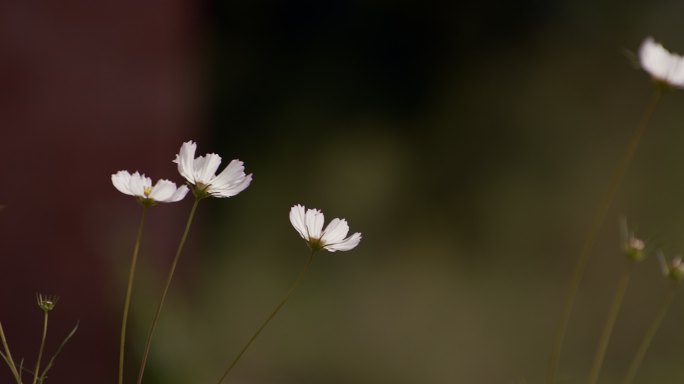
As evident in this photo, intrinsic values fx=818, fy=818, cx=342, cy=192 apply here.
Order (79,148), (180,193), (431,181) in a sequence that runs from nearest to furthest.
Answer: (180,193), (79,148), (431,181)

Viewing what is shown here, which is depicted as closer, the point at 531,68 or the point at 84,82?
the point at 84,82

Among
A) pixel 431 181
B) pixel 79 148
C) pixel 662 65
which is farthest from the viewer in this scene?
pixel 431 181

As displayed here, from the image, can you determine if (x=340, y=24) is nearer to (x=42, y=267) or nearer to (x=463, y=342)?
(x=463, y=342)

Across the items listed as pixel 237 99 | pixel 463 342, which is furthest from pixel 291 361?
pixel 237 99

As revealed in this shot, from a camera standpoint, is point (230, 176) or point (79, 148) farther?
point (79, 148)

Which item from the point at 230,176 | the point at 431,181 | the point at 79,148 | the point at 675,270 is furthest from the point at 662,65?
the point at 431,181

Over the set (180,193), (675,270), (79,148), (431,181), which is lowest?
(180,193)

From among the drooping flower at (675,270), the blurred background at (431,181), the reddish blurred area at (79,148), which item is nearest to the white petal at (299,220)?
the drooping flower at (675,270)

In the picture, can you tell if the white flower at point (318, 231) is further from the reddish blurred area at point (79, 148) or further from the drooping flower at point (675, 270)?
the reddish blurred area at point (79, 148)

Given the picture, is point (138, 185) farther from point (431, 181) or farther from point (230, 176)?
point (431, 181)
